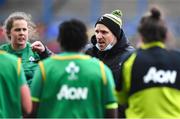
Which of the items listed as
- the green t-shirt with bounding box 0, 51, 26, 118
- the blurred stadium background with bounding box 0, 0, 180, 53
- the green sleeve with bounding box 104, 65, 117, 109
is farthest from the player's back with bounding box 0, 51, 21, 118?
the blurred stadium background with bounding box 0, 0, 180, 53

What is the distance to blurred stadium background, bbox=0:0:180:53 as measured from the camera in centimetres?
2334

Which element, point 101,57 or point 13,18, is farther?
point 101,57

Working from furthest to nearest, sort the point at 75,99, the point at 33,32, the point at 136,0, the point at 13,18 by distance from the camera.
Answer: the point at 136,0, the point at 33,32, the point at 13,18, the point at 75,99

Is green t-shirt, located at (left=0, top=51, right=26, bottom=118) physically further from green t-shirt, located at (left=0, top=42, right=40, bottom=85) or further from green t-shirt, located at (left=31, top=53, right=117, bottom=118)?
green t-shirt, located at (left=0, top=42, right=40, bottom=85)

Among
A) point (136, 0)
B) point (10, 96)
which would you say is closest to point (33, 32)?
point (10, 96)

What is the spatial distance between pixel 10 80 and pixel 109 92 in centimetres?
77

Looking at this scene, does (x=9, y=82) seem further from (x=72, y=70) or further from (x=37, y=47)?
(x=37, y=47)

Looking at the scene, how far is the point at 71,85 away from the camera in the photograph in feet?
18.4

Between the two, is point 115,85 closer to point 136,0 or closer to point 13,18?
point 13,18

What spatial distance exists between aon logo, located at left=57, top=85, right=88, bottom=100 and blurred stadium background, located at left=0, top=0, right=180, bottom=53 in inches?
668

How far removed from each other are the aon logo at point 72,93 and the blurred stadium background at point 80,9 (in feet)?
55.7

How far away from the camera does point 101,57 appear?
24.9 feet

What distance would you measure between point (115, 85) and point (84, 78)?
41 cm

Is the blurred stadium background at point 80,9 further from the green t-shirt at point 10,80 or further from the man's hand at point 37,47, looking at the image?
the green t-shirt at point 10,80
